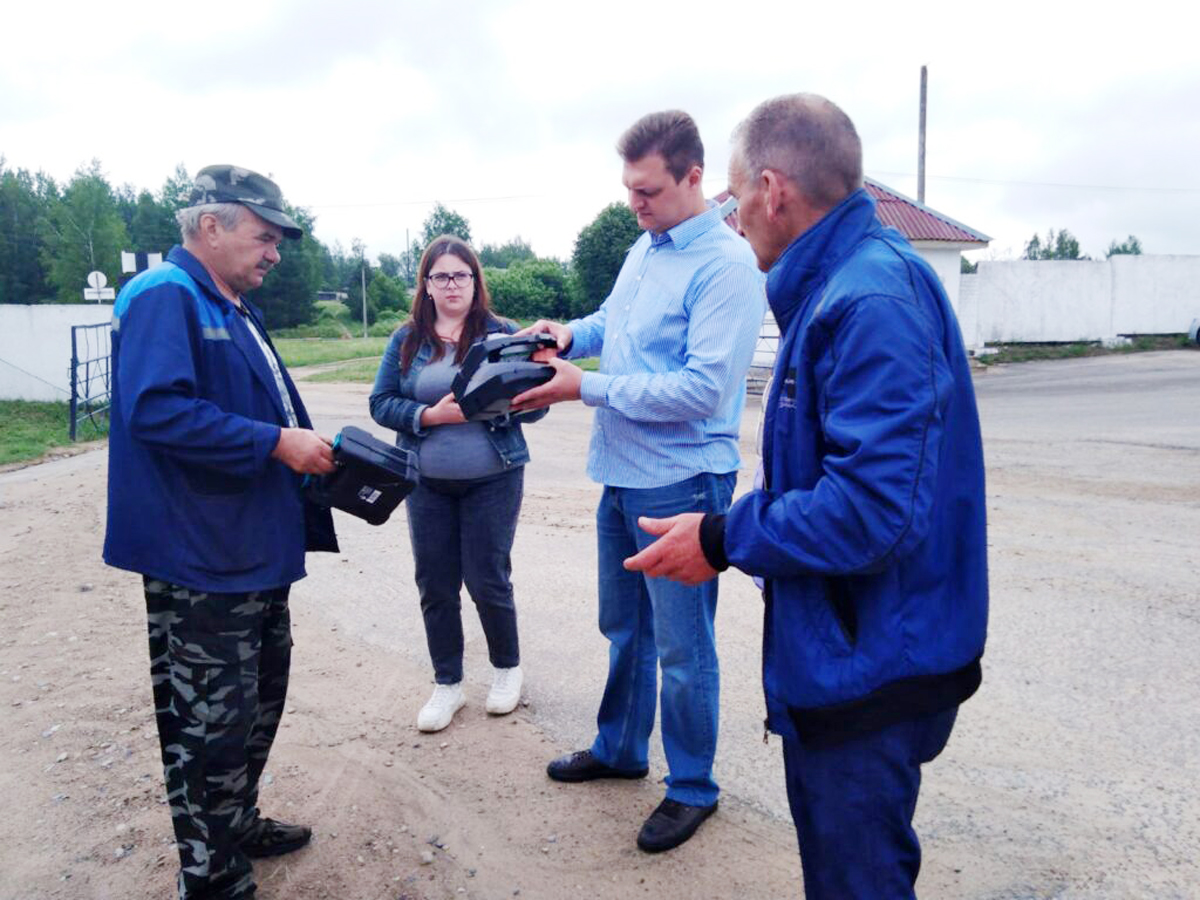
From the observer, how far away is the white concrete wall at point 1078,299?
2522 centimetres

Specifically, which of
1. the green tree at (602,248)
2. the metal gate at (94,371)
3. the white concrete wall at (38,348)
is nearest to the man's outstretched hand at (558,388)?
the metal gate at (94,371)

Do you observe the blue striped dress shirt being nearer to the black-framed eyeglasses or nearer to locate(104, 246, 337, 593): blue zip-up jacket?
the black-framed eyeglasses

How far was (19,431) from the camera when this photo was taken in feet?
49.7

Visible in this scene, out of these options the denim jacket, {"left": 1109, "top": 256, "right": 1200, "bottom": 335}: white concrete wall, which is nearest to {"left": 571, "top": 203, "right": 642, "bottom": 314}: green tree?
{"left": 1109, "top": 256, "right": 1200, "bottom": 335}: white concrete wall

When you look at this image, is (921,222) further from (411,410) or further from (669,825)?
(669,825)

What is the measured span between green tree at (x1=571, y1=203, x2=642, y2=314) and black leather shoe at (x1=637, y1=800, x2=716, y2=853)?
113 ft

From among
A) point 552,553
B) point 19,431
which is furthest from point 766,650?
point 19,431

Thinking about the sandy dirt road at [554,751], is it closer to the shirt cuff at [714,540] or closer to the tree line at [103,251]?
the shirt cuff at [714,540]

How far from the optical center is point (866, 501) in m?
1.71

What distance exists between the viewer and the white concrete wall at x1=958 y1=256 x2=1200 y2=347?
25219 mm

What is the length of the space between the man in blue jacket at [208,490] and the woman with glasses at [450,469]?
40.3 inches

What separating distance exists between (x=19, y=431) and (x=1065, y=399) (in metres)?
16.9

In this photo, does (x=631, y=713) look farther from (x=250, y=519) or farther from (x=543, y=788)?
(x=250, y=519)

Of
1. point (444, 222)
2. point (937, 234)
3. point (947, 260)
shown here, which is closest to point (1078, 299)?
point (947, 260)
